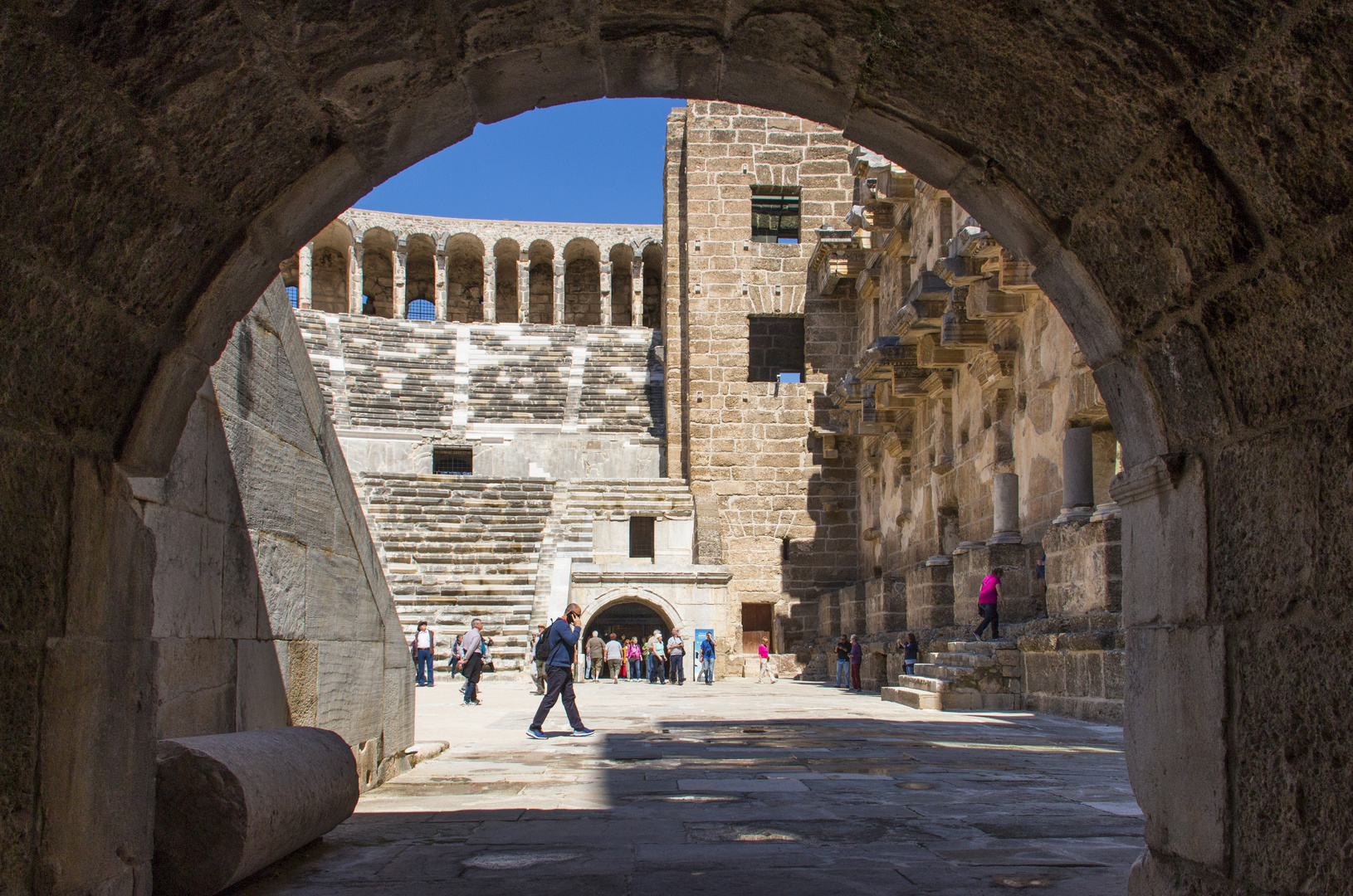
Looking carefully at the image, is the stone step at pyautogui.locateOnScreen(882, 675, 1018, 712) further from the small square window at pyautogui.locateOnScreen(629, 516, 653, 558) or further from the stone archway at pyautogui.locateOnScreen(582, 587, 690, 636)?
the small square window at pyautogui.locateOnScreen(629, 516, 653, 558)

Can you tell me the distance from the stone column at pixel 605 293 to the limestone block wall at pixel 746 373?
57.2ft

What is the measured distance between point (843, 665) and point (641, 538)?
7.51 metres

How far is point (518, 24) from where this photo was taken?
2.98 metres

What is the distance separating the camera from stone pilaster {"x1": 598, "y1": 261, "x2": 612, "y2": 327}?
138ft

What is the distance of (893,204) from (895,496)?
4.89 m

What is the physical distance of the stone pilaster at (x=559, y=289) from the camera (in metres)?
41.4

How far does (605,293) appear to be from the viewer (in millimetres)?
42531

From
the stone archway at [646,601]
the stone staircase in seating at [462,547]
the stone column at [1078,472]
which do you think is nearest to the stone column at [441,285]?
the stone staircase in seating at [462,547]

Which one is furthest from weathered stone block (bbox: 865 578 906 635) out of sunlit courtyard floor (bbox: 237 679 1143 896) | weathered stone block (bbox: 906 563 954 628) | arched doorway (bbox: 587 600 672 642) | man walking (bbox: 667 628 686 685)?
arched doorway (bbox: 587 600 672 642)

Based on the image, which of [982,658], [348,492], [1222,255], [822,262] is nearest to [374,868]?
[348,492]

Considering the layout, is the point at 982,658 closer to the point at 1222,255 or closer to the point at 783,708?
the point at 783,708

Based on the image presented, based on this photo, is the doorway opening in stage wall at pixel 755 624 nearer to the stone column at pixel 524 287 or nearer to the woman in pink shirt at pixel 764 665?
the woman in pink shirt at pixel 764 665

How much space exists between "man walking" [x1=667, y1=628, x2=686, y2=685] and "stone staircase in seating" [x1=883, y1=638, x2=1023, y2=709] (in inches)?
300

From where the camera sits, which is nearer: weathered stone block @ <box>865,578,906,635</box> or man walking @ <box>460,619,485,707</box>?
man walking @ <box>460,619,485,707</box>
